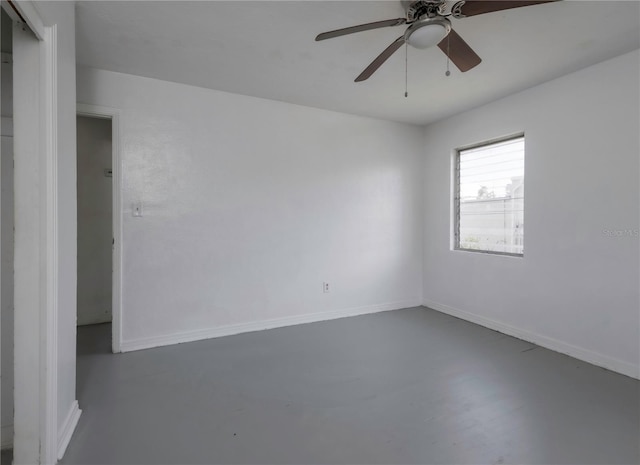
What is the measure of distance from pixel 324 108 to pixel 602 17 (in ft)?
7.95

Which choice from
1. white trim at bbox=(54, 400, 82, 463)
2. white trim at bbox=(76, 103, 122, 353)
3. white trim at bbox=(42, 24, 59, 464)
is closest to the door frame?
white trim at bbox=(42, 24, 59, 464)

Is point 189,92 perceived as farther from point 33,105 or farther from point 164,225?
point 33,105

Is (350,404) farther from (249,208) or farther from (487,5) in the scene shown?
(487,5)

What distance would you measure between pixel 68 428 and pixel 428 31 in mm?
2935

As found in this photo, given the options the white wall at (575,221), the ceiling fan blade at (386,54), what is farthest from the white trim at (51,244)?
the white wall at (575,221)

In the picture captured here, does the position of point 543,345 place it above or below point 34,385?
below

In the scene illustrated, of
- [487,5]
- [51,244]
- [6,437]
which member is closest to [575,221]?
[487,5]

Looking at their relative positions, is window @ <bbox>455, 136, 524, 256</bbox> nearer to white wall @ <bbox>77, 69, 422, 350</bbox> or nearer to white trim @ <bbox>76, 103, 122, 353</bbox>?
white wall @ <bbox>77, 69, 422, 350</bbox>

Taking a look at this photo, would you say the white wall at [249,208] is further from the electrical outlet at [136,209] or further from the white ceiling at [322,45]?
the white ceiling at [322,45]

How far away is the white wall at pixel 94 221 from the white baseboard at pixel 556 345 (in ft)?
14.4

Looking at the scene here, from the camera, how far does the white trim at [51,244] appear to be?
1.41 m

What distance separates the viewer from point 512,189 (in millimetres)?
3340

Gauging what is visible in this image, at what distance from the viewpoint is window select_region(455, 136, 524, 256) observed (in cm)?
329

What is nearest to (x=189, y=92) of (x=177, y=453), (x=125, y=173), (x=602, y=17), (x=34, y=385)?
(x=125, y=173)
